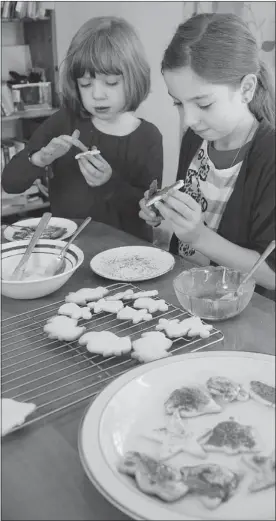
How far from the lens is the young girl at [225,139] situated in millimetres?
525

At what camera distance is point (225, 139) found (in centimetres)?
58

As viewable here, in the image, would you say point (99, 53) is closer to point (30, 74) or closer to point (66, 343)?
point (30, 74)

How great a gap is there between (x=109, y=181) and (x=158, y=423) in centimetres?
49

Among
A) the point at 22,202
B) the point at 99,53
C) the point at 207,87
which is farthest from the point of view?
the point at 22,202

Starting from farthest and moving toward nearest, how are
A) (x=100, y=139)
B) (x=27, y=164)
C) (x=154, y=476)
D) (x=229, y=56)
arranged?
1. (x=27, y=164)
2. (x=100, y=139)
3. (x=229, y=56)
4. (x=154, y=476)

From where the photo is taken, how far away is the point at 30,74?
0.88 metres

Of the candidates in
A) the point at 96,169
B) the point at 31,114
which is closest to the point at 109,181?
the point at 96,169

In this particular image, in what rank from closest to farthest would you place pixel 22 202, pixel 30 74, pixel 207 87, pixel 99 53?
pixel 207 87, pixel 99 53, pixel 30 74, pixel 22 202

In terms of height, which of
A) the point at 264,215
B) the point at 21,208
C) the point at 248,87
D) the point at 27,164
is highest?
the point at 248,87

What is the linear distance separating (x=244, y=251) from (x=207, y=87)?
165mm

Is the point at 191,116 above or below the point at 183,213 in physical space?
above

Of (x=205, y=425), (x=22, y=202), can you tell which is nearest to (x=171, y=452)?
(x=205, y=425)

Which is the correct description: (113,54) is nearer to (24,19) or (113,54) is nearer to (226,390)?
(24,19)

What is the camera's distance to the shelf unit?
76cm
